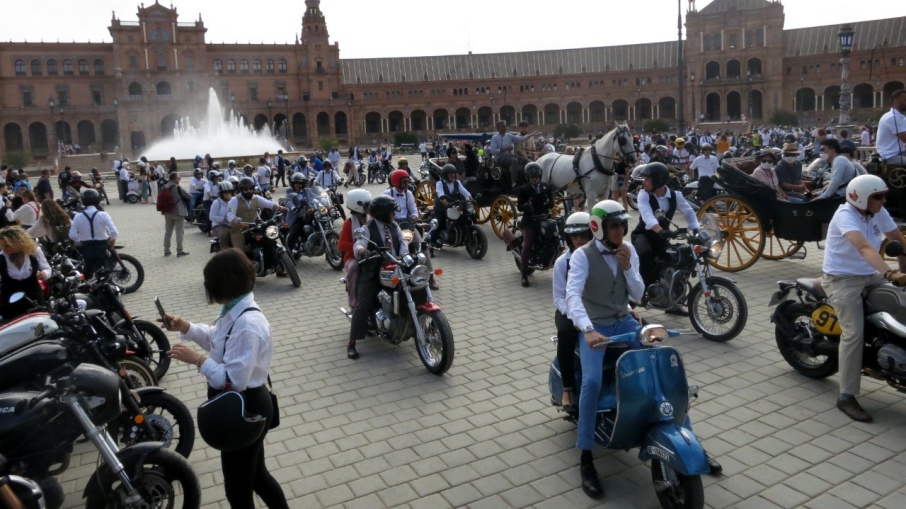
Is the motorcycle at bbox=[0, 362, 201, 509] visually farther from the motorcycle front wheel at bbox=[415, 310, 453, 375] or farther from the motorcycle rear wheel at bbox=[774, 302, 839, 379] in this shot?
the motorcycle rear wheel at bbox=[774, 302, 839, 379]

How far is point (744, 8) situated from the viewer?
235 feet

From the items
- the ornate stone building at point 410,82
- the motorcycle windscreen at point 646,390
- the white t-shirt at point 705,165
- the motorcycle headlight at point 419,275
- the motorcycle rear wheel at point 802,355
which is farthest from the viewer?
the ornate stone building at point 410,82

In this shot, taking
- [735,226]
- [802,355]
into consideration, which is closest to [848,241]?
[802,355]

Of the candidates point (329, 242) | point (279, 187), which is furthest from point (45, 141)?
point (329, 242)

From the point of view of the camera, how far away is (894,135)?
7859 mm

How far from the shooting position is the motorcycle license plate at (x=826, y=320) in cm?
551

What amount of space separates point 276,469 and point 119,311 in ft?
9.55

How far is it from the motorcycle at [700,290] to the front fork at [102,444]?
17.3ft

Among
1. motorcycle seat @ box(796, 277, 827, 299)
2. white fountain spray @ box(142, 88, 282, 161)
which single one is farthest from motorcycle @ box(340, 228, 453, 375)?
white fountain spray @ box(142, 88, 282, 161)

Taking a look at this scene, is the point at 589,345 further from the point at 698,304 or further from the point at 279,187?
the point at 279,187

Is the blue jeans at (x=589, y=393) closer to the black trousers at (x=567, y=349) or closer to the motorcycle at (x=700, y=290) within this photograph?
the black trousers at (x=567, y=349)

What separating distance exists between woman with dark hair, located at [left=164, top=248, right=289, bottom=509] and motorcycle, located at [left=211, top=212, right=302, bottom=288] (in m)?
7.28

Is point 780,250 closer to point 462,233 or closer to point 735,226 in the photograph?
point 735,226

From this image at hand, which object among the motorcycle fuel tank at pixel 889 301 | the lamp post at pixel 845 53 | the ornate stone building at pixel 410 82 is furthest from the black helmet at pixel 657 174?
the ornate stone building at pixel 410 82
